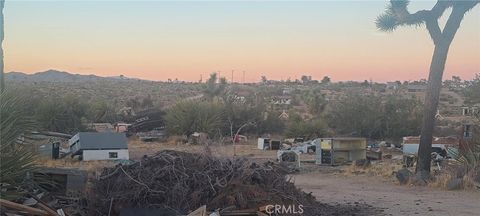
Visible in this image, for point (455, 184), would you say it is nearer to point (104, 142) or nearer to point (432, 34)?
point (432, 34)

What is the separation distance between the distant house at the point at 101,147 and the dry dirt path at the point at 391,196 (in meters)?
6.42

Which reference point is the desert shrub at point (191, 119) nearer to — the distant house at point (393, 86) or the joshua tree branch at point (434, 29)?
the joshua tree branch at point (434, 29)

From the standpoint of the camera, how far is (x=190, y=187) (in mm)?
9805

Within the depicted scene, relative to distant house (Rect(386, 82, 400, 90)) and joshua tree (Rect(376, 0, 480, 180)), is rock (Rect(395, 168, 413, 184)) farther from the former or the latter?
distant house (Rect(386, 82, 400, 90))

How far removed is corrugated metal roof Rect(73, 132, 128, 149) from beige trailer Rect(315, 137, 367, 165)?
280 inches

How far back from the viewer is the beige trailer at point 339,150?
75.8 feet

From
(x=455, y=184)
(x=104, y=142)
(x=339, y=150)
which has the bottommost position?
(x=455, y=184)

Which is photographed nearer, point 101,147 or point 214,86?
point 101,147

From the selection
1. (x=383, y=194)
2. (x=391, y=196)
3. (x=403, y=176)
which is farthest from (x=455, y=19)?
(x=391, y=196)

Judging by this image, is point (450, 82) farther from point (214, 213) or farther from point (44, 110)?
point (214, 213)

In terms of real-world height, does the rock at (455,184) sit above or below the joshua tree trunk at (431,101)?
below

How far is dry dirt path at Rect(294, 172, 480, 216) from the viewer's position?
11.8 metres

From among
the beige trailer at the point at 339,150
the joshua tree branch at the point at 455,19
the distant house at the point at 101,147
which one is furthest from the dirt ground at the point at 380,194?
the joshua tree branch at the point at 455,19

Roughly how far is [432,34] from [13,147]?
1279 centimetres
